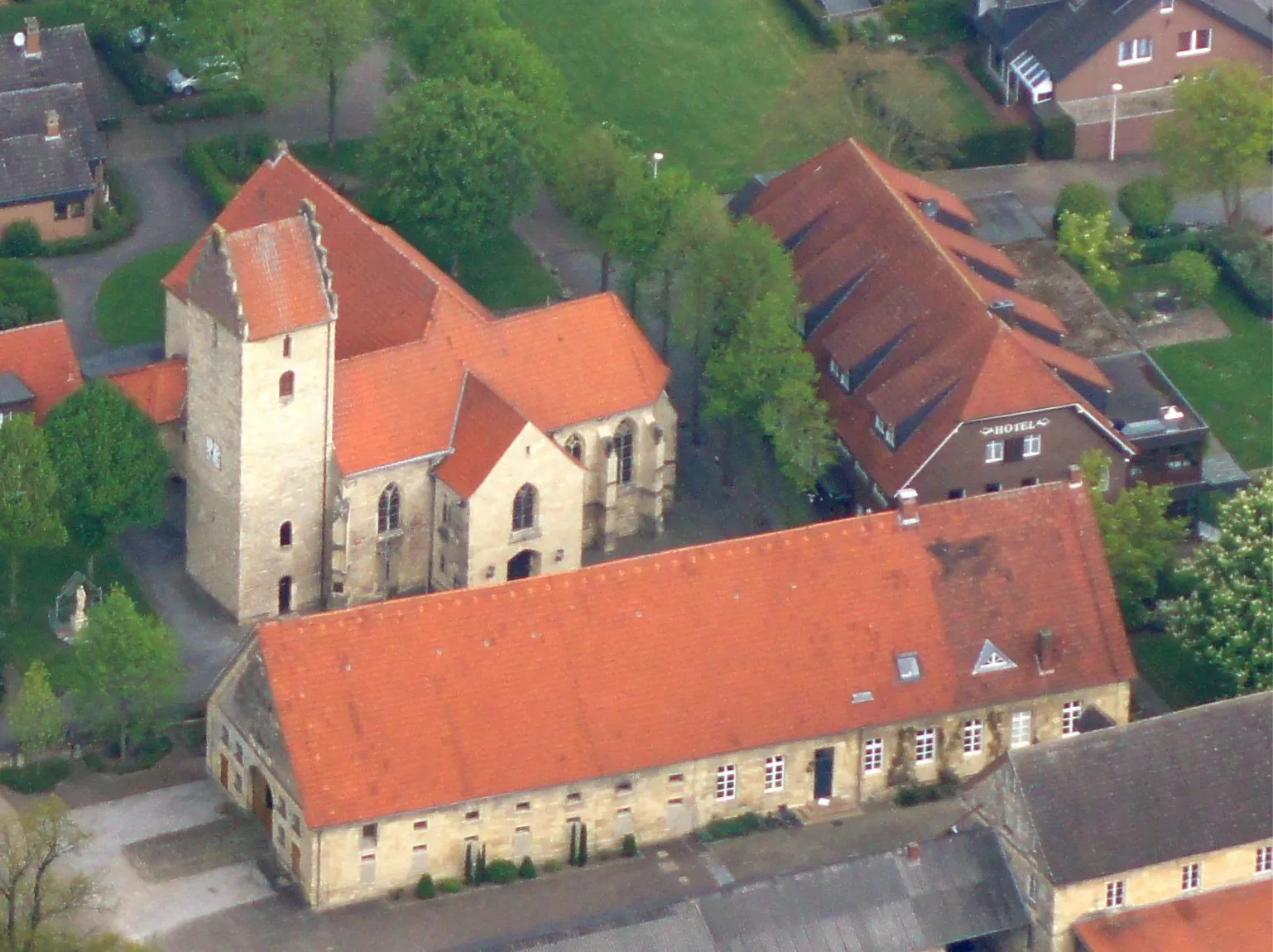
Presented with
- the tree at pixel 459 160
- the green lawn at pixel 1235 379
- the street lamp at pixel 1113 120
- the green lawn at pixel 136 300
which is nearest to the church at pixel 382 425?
the tree at pixel 459 160

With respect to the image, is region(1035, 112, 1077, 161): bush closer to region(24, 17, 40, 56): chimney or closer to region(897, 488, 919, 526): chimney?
region(897, 488, 919, 526): chimney

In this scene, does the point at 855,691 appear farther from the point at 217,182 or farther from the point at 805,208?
the point at 217,182

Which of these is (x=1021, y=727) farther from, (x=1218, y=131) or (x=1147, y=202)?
(x=1218, y=131)

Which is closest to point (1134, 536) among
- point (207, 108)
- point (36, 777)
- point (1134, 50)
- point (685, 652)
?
point (685, 652)

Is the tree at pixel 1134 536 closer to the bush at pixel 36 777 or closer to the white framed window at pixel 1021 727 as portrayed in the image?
the white framed window at pixel 1021 727

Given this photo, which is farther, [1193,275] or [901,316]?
[1193,275]

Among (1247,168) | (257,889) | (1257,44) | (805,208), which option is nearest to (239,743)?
(257,889)

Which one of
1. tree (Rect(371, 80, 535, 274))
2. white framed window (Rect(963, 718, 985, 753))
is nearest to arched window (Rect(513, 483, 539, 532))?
white framed window (Rect(963, 718, 985, 753))
